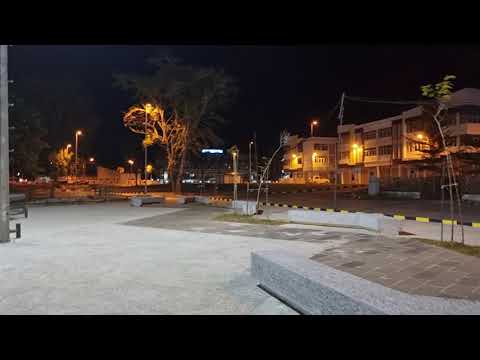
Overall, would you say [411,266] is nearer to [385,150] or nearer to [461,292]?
[461,292]

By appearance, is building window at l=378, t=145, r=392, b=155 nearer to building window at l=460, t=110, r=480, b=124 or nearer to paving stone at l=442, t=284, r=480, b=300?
building window at l=460, t=110, r=480, b=124

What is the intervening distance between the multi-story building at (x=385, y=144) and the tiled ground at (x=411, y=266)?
22.1m

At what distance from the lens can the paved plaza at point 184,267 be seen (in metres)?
5.25

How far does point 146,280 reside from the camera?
6.42m

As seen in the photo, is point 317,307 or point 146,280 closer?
point 317,307

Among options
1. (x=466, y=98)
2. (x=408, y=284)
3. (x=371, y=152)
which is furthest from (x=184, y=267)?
(x=371, y=152)

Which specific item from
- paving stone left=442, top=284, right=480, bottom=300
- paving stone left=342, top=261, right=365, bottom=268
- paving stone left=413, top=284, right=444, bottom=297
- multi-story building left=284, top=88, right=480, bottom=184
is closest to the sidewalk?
paving stone left=342, top=261, right=365, bottom=268

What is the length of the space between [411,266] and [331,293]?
349 centimetres

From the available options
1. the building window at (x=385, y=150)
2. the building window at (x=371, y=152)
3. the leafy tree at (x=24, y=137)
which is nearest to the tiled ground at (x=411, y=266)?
the leafy tree at (x=24, y=137)

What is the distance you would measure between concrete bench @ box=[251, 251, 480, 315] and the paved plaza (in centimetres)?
26

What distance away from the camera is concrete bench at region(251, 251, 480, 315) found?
3.69 meters

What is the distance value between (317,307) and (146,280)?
308 cm
